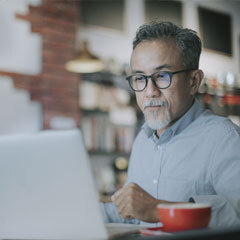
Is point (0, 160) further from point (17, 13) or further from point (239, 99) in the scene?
point (239, 99)

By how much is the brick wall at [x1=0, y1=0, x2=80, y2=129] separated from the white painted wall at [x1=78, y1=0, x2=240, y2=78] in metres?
0.34

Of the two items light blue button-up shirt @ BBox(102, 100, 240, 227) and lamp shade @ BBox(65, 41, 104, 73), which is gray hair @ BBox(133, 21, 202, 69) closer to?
light blue button-up shirt @ BBox(102, 100, 240, 227)

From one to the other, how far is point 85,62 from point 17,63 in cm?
68

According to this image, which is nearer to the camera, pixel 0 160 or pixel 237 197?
pixel 0 160

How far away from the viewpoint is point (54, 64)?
4.77 m

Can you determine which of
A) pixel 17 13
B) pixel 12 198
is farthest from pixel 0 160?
pixel 17 13

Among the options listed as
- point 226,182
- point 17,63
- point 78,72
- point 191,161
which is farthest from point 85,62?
point 226,182

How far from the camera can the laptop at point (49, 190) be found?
1.19 m

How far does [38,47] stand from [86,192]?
12.3ft

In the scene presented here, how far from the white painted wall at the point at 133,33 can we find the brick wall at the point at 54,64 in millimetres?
344

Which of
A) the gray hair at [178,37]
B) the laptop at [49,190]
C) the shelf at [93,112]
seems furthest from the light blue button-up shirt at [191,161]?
the shelf at [93,112]

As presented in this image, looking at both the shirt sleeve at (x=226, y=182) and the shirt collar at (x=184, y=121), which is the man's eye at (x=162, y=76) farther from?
the shirt sleeve at (x=226, y=182)

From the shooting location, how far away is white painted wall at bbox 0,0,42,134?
4.49 m

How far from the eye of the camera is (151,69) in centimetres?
198
